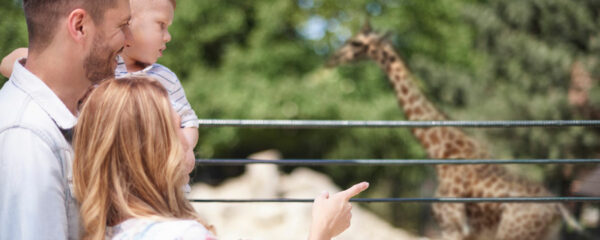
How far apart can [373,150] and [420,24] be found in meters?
2.49

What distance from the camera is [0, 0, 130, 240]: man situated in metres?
1.00

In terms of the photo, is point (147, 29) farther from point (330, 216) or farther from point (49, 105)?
point (330, 216)

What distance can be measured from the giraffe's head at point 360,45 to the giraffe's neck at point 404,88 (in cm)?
7

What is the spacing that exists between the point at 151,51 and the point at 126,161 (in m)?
0.68

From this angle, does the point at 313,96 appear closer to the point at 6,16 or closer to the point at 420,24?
the point at 420,24

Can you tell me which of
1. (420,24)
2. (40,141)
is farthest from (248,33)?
(40,141)

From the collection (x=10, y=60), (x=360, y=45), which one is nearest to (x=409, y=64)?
(x=360, y=45)

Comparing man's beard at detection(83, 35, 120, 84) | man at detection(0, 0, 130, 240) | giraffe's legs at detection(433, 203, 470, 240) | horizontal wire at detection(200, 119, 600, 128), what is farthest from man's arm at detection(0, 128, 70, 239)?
giraffe's legs at detection(433, 203, 470, 240)

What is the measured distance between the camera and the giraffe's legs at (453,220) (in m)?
4.60

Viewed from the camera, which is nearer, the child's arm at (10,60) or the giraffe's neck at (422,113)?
the child's arm at (10,60)

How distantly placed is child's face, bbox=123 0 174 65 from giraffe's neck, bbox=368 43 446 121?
370cm

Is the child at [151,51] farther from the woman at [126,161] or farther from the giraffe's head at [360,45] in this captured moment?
the giraffe's head at [360,45]

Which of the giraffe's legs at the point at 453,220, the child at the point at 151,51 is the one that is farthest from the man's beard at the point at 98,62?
the giraffe's legs at the point at 453,220

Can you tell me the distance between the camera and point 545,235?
16.1ft
